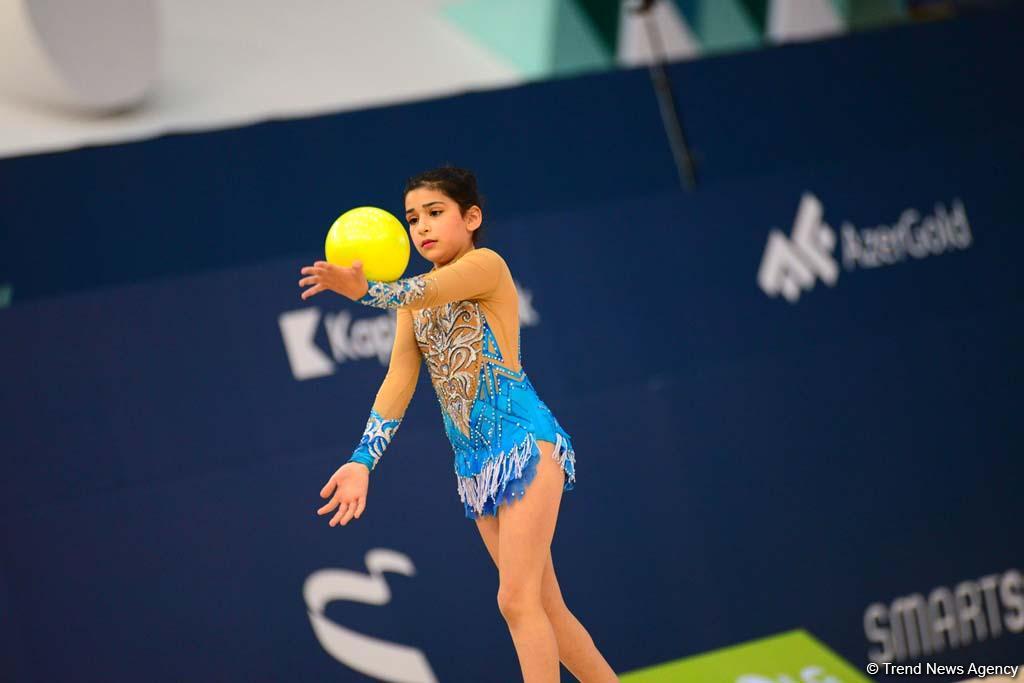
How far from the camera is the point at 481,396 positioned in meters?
2.78

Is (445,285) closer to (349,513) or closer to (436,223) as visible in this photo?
(436,223)

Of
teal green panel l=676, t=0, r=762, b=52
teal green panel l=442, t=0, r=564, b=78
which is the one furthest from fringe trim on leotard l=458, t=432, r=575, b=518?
teal green panel l=676, t=0, r=762, b=52

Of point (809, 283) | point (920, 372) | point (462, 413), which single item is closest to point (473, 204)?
point (462, 413)

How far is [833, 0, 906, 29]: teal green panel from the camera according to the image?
20.4 feet

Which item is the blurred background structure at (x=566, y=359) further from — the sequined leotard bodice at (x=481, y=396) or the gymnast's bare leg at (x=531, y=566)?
the gymnast's bare leg at (x=531, y=566)

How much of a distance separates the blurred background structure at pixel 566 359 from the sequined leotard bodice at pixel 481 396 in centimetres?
123

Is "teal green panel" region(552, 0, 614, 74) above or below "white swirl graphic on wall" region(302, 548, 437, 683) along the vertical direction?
above

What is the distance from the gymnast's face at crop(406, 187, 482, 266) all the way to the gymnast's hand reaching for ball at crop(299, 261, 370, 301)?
405mm

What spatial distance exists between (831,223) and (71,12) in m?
2.90

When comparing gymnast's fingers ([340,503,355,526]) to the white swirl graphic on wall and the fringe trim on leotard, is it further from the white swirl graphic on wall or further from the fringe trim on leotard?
the white swirl graphic on wall

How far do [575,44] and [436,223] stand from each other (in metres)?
3.17

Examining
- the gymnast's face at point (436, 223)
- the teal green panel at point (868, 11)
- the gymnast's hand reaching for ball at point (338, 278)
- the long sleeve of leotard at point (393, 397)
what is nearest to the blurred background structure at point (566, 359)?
the teal green panel at point (868, 11)

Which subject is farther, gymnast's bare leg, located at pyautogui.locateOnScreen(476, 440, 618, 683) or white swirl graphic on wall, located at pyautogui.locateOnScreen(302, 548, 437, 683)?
white swirl graphic on wall, located at pyautogui.locateOnScreen(302, 548, 437, 683)
